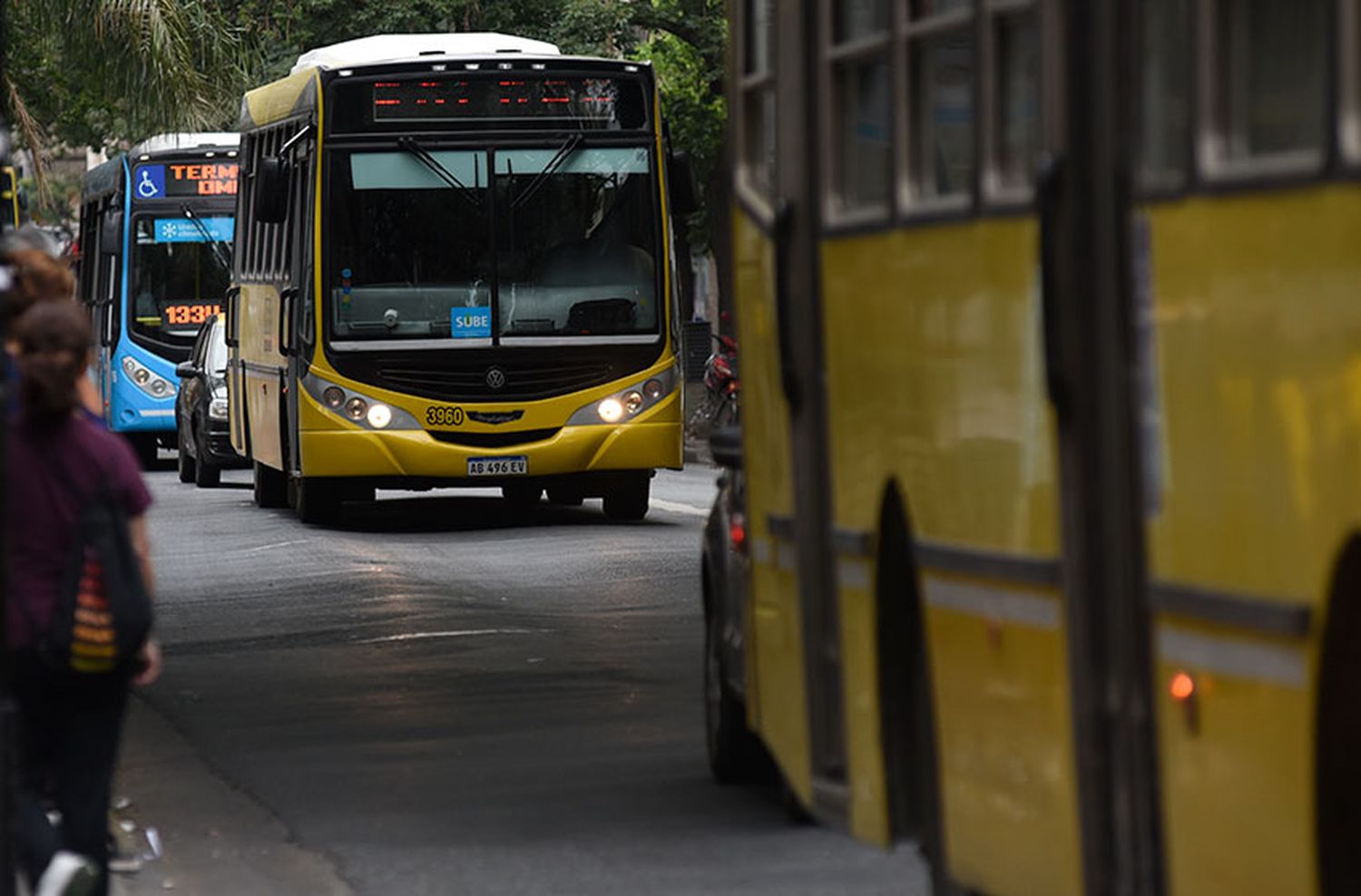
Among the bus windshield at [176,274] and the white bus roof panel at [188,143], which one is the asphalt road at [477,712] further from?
the white bus roof panel at [188,143]

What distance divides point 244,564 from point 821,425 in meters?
14.8

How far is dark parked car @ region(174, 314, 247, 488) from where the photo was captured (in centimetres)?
3409

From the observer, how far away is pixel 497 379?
24.7 m

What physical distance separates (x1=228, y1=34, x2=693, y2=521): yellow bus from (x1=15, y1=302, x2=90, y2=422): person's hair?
1692 centimetres

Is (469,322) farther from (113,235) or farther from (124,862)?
(113,235)

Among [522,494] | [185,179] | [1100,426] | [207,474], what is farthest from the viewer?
[185,179]

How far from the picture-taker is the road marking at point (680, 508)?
1076 inches

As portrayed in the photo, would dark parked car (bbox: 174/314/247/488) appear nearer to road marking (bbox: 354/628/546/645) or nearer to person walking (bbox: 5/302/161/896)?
road marking (bbox: 354/628/546/645)

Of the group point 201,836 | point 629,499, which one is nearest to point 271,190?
point 629,499

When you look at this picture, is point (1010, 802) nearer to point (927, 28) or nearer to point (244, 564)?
point (927, 28)

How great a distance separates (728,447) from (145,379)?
1258 inches

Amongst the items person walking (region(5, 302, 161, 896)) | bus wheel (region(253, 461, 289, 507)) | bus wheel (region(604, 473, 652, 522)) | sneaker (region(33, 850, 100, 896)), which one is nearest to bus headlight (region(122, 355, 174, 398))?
bus wheel (region(253, 461, 289, 507))

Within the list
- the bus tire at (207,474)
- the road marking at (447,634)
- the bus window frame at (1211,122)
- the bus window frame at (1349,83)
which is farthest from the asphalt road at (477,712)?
the bus tire at (207,474)

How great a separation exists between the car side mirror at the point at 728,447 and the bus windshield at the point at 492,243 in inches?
574
